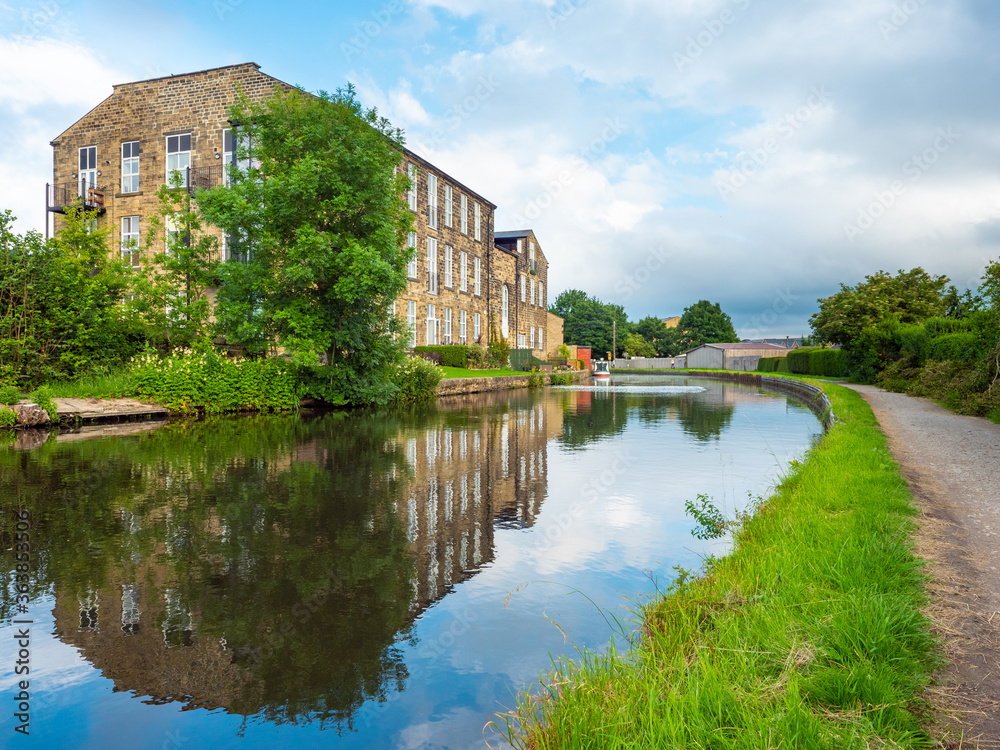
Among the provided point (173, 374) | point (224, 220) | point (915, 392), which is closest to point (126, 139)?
point (224, 220)

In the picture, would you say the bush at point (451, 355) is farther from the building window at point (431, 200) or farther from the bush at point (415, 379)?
the bush at point (415, 379)

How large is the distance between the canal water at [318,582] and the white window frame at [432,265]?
25105 millimetres

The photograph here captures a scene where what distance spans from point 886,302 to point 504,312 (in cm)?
2487

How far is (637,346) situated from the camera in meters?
92.6

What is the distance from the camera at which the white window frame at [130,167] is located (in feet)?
92.7

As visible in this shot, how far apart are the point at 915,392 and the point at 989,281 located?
240 inches

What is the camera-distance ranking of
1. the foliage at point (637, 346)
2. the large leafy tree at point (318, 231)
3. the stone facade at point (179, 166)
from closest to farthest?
the large leafy tree at point (318, 231) < the stone facade at point (179, 166) < the foliage at point (637, 346)

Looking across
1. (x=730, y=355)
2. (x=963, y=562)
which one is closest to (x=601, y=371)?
(x=730, y=355)

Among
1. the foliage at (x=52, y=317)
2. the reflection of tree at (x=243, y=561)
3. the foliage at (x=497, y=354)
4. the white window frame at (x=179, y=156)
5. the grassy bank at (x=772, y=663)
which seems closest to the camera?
the grassy bank at (x=772, y=663)

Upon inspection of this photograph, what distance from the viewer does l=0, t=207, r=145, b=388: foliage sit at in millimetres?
15125

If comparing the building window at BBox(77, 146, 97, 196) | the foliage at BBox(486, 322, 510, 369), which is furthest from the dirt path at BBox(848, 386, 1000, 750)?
the building window at BBox(77, 146, 97, 196)

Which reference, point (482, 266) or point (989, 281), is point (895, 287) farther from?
point (989, 281)

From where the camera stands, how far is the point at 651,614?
3.58 m

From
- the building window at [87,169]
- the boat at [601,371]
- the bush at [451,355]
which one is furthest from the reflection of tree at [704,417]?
the boat at [601,371]
